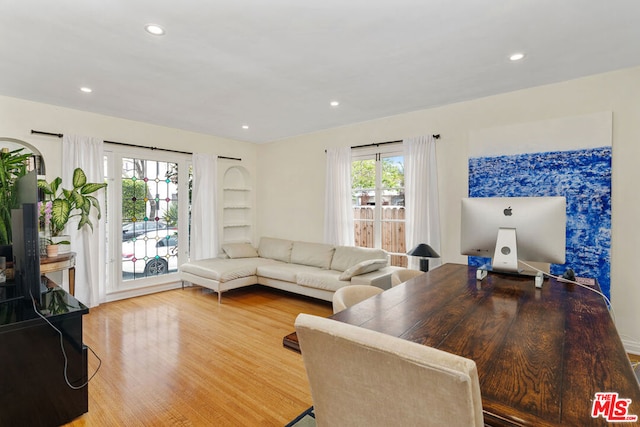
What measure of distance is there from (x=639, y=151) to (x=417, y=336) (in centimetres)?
310

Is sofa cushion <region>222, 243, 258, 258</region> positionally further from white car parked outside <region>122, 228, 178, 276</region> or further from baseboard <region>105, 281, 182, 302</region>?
baseboard <region>105, 281, 182, 302</region>

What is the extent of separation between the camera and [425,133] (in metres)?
4.05

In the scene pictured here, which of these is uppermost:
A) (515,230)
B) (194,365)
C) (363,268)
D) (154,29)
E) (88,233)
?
(154,29)

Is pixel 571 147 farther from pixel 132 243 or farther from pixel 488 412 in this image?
pixel 132 243

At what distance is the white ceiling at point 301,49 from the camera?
6.53 ft

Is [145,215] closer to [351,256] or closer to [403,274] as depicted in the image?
[351,256]

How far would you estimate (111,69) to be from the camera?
2.84 meters

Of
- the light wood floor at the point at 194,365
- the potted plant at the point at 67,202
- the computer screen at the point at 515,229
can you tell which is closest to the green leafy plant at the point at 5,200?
the potted plant at the point at 67,202

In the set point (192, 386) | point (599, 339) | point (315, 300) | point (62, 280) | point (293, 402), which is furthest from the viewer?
point (315, 300)

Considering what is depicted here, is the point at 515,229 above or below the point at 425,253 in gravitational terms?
above

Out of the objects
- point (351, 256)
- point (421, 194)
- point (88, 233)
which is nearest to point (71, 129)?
point (88, 233)

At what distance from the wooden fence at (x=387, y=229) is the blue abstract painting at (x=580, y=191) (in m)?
1.45

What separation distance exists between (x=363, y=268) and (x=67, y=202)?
138 inches

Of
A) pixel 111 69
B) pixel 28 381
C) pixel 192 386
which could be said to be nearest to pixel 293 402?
pixel 192 386
